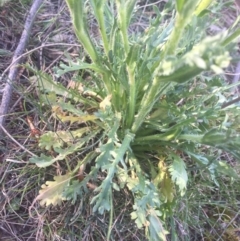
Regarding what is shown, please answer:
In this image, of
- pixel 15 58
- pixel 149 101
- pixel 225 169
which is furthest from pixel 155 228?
pixel 15 58

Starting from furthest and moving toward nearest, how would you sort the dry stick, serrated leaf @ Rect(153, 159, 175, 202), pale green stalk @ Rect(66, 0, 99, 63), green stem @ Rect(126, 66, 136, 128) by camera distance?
the dry stick < serrated leaf @ Rect(153, 159, 175, 202) < green stem @ Rect(126, 66, 136, 128) < pale green stalk @ Rect(66, 0, 99, 63)

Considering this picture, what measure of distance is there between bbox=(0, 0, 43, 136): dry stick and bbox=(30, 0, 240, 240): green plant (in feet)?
0.40

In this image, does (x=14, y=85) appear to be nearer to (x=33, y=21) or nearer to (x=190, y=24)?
(x=33, y=21)

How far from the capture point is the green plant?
1402mm

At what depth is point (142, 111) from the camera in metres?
1.45

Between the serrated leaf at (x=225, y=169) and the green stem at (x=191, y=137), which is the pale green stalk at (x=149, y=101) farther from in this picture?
the serrated leaf at (x=225, y=169)

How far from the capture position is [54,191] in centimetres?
151

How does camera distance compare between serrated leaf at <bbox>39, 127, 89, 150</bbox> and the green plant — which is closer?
the green plant

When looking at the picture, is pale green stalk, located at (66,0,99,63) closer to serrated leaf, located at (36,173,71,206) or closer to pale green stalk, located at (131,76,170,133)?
pale green stalk, located at (131,76,170,133)

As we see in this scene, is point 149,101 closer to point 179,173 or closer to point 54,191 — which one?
point 179,173

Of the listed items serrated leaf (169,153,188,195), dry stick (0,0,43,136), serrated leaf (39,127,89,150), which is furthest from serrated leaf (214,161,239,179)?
dry stick (0,0,43,136)

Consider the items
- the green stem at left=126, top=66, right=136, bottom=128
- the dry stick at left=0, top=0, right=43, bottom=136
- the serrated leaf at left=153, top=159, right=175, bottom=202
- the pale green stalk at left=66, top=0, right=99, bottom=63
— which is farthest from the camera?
the dry stick at left=0, top=0, right=43, bottom=136

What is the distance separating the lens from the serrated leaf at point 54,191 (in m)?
1.49

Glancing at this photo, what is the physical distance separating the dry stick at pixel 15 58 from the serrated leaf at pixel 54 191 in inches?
12.6
